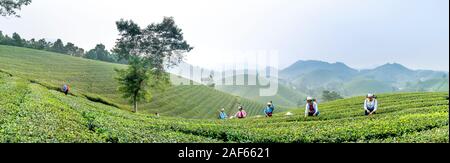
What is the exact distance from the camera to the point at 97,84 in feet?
302

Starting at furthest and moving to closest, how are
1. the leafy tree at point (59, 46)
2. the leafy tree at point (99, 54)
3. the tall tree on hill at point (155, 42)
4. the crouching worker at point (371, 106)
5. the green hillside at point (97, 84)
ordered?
the leafy tree at point (59, 46), the leafy tree at point (99, 54), the tall tree on hill at point (155, 42), the green hillside at point (97, 84), the crouching worker at point (371, 106)

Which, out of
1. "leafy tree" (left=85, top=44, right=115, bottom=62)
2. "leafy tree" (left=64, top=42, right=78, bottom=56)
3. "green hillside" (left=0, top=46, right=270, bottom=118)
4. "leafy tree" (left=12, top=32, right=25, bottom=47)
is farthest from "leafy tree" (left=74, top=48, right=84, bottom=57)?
"green hillside" (left=0, top=46, right=270, bottom=118)

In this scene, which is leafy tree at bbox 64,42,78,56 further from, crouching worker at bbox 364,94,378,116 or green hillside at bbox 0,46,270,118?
crouching worker at bbox 364,94,378,116

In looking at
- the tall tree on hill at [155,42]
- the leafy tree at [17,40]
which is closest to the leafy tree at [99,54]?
the leafy tree at [17,40]

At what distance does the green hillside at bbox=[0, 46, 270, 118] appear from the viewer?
3194 inches

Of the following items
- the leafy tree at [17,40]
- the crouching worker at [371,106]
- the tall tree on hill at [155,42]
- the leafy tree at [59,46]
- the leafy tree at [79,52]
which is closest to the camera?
the crouching worker at [371,106]

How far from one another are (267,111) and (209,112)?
5150 cm

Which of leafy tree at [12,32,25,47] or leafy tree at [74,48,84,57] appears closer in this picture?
leafy tree at [12,32,25,47]

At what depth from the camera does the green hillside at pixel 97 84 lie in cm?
8112

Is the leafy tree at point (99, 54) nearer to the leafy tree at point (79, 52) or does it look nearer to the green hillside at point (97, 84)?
the leafy tree at point (79, 52)

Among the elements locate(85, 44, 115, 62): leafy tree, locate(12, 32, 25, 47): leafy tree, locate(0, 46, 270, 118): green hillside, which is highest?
locate(12, 32, 25, 47): leafy tree

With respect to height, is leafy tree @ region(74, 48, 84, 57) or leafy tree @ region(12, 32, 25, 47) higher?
leafy tree @ region(12, 32, 25, 47)

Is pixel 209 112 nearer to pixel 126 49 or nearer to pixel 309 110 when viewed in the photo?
pixel 126 49

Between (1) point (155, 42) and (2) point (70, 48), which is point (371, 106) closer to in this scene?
(1) point (155, 42)
